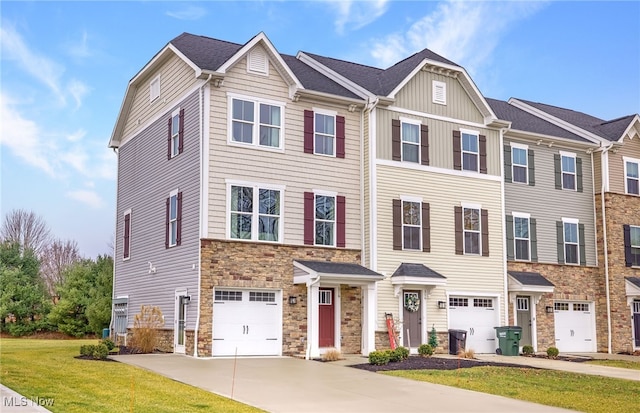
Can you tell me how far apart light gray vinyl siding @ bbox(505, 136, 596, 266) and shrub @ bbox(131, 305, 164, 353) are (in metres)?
14.3

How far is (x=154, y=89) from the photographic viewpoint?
2759 cm

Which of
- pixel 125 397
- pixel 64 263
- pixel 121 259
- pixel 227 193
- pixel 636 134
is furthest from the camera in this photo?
pixel 64 263

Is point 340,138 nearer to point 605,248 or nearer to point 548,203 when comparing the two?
point 548,203

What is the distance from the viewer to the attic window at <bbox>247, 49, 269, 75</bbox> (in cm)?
2406

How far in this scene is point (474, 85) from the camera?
28.1m

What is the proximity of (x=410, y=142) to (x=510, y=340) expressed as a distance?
8.18 m

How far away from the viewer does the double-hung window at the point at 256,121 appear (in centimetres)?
2362

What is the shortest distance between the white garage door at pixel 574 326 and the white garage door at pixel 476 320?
3763 mm

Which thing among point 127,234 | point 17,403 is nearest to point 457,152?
point 127,234

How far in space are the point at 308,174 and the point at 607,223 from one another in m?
14.4

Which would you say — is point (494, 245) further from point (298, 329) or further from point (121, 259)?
point (121, 259)

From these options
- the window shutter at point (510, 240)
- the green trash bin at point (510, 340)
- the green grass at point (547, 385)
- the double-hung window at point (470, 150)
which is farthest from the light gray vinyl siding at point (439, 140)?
the green grass at point (547, 385)

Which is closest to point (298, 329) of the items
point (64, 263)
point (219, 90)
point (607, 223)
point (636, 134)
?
point (219, 90)

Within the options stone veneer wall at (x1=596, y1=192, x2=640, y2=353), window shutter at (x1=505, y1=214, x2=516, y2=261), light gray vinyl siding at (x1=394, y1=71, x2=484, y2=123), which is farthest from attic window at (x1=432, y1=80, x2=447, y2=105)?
stone veneer wall at (x1=596, y1=192, x2=640, y2=353)
